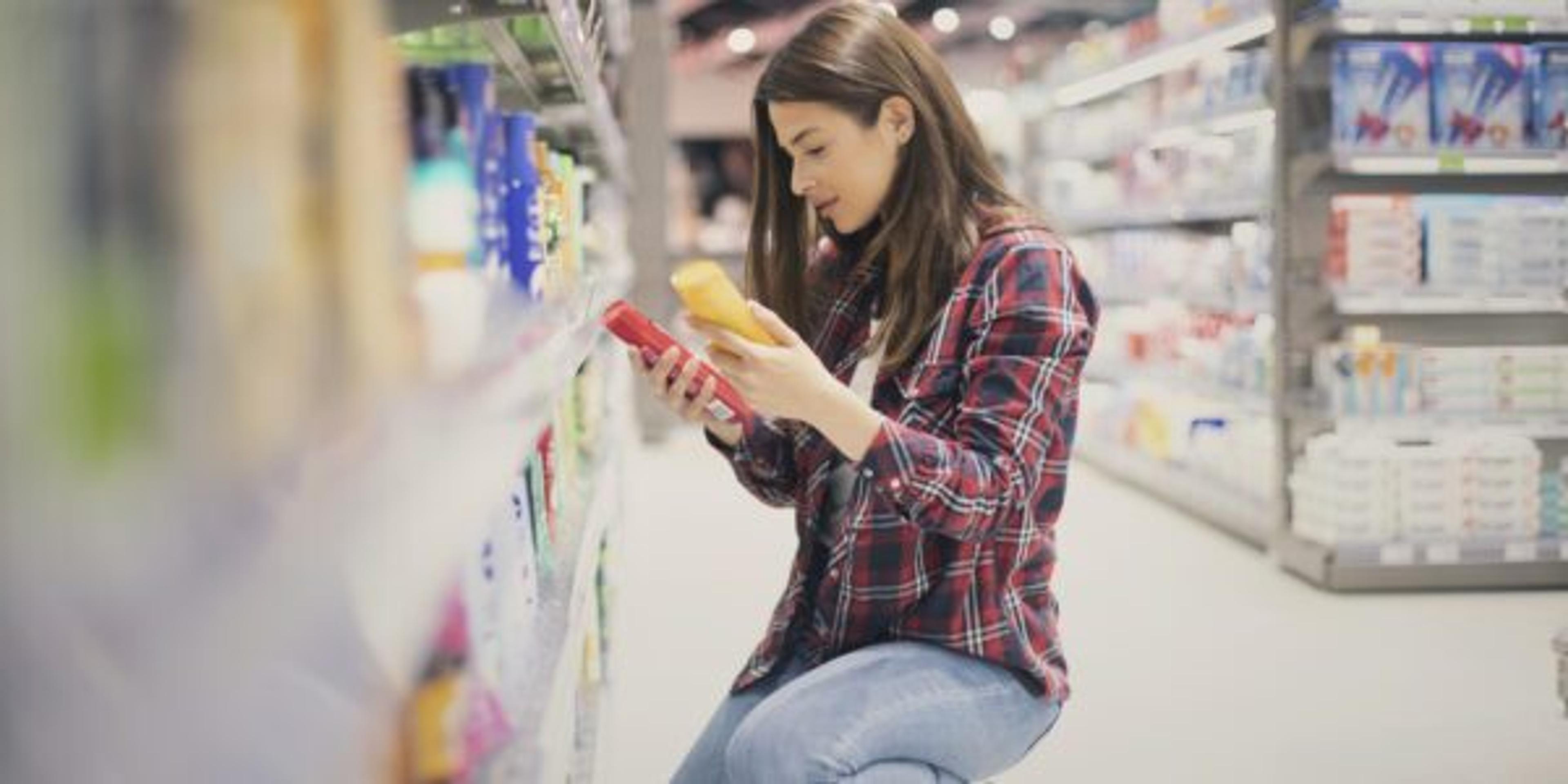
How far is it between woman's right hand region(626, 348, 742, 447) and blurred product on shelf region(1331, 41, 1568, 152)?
12.1 ft

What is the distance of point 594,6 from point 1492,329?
3554mm

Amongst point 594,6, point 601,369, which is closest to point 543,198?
point 594,6

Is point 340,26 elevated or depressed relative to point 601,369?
elevated

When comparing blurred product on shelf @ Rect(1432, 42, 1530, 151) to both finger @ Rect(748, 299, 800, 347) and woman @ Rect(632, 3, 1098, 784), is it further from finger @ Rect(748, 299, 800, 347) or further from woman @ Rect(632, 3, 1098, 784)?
finger @ Rect(748, 299, 800, 347)

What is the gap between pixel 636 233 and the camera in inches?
377

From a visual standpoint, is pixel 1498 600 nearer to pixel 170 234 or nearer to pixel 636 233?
pixel 170 234

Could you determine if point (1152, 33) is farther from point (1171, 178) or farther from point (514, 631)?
point (514, 631)

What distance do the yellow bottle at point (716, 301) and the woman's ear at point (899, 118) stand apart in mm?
351

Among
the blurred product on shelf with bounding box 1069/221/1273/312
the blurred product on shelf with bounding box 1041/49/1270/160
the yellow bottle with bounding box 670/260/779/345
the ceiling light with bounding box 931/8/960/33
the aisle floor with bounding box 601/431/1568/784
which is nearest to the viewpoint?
the yellow bottle with bounding box 670/260/779/345

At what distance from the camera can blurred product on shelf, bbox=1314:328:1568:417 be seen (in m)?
5.10

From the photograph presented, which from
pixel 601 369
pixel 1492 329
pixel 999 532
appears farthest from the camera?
pixel 1492 329

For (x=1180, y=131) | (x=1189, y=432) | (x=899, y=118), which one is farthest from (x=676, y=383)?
(x=1180, y=131)

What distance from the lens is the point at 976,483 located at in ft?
5.97

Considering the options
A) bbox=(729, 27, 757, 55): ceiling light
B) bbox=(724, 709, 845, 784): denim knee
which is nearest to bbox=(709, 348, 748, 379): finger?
bbox=(724, 709, 845, 784): denim knee
